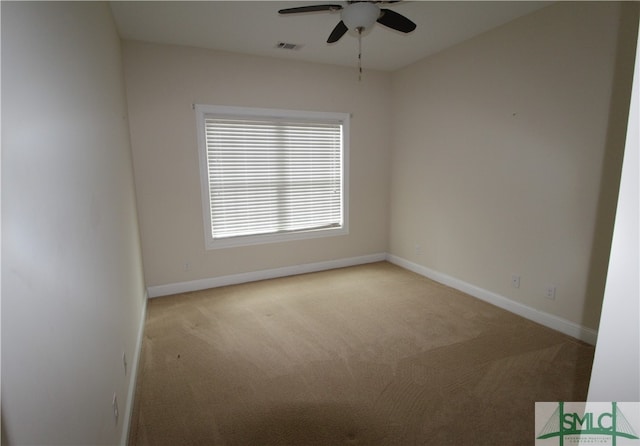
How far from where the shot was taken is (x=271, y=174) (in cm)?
417

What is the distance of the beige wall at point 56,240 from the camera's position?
75cm

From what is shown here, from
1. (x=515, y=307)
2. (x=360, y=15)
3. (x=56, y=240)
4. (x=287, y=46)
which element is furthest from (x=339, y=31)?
(x=515, y=307)

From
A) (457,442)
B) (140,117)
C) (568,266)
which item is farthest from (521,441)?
(140,117)

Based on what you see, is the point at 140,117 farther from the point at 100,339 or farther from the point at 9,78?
the point at 9,78

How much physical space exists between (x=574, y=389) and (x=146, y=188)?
4.02 meters

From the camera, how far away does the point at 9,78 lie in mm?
792

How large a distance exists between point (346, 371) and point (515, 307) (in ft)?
6.45

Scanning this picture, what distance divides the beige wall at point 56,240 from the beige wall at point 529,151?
330 centimetres

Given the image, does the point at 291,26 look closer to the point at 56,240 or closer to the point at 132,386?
the point at 56,240

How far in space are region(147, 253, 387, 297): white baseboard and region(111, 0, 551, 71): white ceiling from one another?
260 cm

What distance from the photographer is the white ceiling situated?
2740 mm

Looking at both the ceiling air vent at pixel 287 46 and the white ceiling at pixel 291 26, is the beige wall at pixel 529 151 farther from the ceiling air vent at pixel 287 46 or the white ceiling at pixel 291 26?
the ceiling air vent at pixel 287 46

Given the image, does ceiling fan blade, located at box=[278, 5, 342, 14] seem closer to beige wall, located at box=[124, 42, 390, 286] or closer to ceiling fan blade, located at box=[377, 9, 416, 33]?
ceiling fan blade, located at box=[377, 9, 416, 33]

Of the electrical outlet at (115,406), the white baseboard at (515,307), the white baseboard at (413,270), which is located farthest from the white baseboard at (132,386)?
the white baseboard at (515,307)
